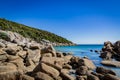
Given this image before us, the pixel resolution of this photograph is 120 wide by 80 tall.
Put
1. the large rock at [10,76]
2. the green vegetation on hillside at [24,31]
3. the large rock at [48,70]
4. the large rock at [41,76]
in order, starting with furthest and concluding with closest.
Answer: the green vegetation on hillside at [24,31], the large rock at [48,70], the large rock at [41,76], the large rock at [10,76]

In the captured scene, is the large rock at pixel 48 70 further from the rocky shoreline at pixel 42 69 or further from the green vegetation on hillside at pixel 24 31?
the green vegetation on hillside at pixel 24 31

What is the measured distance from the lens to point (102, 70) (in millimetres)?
21828

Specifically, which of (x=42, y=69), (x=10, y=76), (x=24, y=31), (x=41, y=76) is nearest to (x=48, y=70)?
(x=42, y=69)

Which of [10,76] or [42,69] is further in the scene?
[42,69]

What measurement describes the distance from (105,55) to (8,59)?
1058 inches

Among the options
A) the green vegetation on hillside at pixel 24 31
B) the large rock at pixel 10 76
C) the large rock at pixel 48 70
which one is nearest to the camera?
the large rock at pixel 10 76

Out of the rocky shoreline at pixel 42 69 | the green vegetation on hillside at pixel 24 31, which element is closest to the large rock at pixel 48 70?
the rocky shoreline at pixel 42 69

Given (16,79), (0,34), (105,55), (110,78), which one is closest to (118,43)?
(105,55)

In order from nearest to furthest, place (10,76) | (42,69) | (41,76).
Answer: (10,76) → (41,76) → (42,69)

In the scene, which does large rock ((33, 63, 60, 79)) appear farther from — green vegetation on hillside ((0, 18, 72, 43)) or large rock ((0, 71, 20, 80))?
green vegetation on hillside ((0, 18, 72, 43))

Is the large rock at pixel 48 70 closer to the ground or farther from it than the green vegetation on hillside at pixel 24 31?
closer to the ground

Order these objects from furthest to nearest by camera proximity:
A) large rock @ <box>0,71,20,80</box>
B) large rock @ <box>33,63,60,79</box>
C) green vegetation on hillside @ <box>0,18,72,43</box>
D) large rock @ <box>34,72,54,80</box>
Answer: green vegetation on hillside @ <box>0,18,72,43</box> < large rock @ <box>33,63,60,79</box> < large rock @ <box>34,72,54,80</box> < large rock @ <box>0,71,20,80</box>

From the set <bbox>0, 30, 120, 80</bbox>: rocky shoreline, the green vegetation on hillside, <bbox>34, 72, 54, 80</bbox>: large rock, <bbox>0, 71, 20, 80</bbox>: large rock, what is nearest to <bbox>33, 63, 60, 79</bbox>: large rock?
<bbox>0, 30, 120, 80</bbox>: rocky shoreline

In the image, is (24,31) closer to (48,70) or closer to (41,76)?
(48,70)
